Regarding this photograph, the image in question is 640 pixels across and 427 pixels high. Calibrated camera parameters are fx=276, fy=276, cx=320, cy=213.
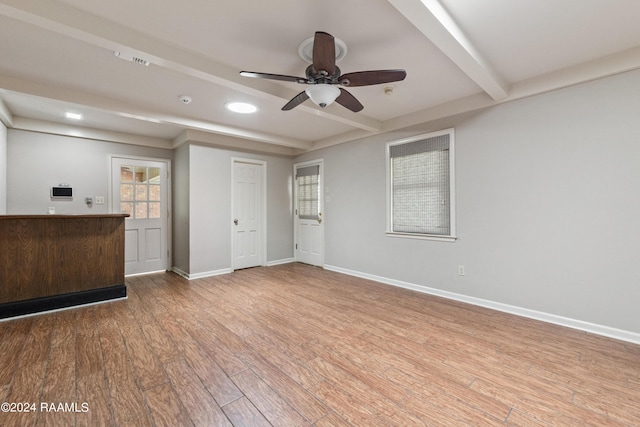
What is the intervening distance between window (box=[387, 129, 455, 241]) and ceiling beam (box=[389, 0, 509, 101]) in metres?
1.04

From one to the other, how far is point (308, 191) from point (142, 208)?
120 inches

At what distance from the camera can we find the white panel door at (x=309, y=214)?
17.9ft

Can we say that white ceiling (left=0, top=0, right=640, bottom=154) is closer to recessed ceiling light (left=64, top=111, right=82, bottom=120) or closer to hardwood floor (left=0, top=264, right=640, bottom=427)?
recessed ceiling light (left=64, top=111, right=82, bottom=120)

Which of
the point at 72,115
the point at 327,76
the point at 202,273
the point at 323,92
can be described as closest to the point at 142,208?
the point at 202,273

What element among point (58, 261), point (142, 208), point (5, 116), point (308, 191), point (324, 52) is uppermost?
point (5, 116)

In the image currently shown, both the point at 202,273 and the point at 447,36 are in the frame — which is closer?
the point at 447,36

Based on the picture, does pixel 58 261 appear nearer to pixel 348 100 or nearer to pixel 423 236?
pixel 348 100

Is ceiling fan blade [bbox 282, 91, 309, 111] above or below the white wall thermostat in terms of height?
above

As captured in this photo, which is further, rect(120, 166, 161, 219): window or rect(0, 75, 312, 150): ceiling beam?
rect(120, 166, 161, 219): window

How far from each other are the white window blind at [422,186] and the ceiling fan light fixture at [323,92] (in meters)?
2.01

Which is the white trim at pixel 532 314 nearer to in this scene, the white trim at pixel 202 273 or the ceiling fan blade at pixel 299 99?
the white trim at pixel 202 273

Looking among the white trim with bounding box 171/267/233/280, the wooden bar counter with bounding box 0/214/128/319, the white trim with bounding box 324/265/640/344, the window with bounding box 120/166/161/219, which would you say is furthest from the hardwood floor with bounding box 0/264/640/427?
the window with bounding box 120/166/161/219

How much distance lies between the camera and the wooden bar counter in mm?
3004

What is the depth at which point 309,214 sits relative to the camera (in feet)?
18.7
